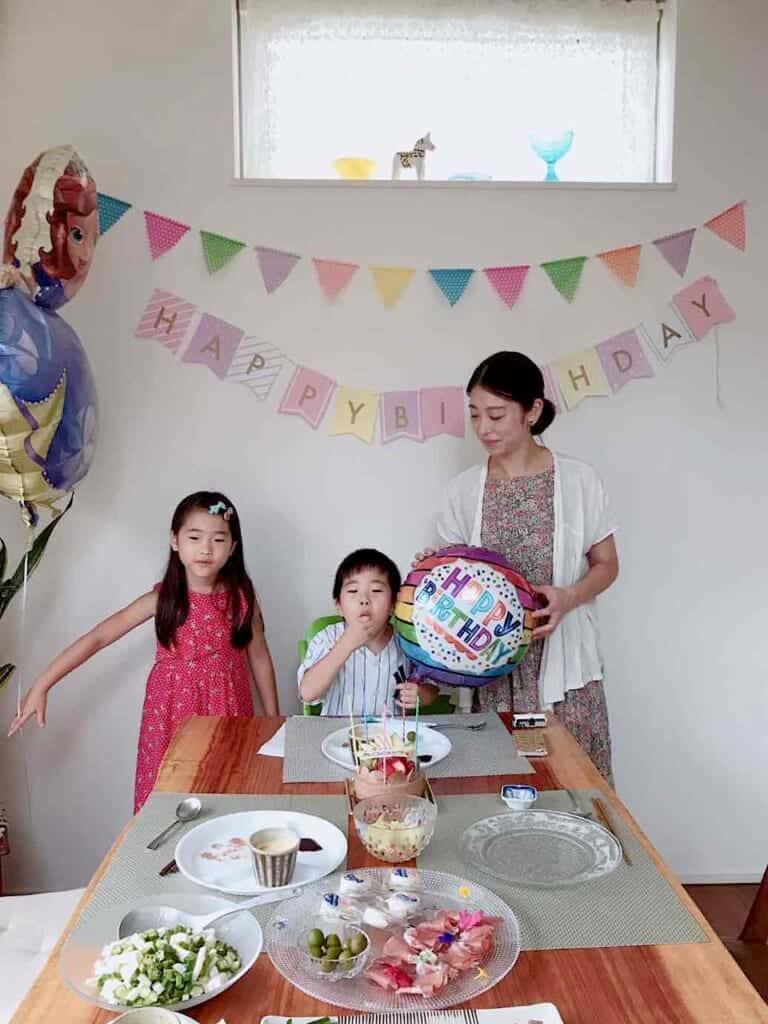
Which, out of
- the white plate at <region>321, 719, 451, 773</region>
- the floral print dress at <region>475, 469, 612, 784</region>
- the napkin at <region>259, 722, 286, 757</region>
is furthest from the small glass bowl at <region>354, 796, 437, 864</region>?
the floral print dress at <region>475, 469, 612, 784</region>

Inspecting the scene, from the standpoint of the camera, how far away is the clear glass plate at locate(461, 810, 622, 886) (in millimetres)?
1218

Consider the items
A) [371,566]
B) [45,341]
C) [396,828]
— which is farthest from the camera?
[371,566]

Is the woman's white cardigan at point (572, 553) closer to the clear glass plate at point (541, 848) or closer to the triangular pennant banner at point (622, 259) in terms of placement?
the triangular pennant banner at point (622, 259)

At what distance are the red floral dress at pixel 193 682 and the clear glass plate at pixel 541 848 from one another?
3.80 ft

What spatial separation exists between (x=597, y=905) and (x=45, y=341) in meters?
1.53

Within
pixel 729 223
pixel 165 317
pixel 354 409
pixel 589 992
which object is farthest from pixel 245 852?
pixel 729 223

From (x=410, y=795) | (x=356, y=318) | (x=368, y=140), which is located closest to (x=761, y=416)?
(x=356, y=318)

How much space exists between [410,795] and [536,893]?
Result: 0.25m

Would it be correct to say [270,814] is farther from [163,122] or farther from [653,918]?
[163,122]

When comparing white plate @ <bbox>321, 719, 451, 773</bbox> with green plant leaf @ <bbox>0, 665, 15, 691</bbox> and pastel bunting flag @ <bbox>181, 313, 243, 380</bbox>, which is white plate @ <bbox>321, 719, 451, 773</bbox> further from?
pastel bunting flag @ <bbox>181, 313, 243, 380</bbox>

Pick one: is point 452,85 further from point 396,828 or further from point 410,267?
point 396,828

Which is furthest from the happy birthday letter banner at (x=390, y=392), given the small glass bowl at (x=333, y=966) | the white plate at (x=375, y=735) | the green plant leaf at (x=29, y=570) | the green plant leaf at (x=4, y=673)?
the small glass bowl at (x=333, y=966)

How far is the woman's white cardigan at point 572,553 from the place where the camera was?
225 cm

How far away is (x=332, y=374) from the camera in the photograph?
8.82ft
